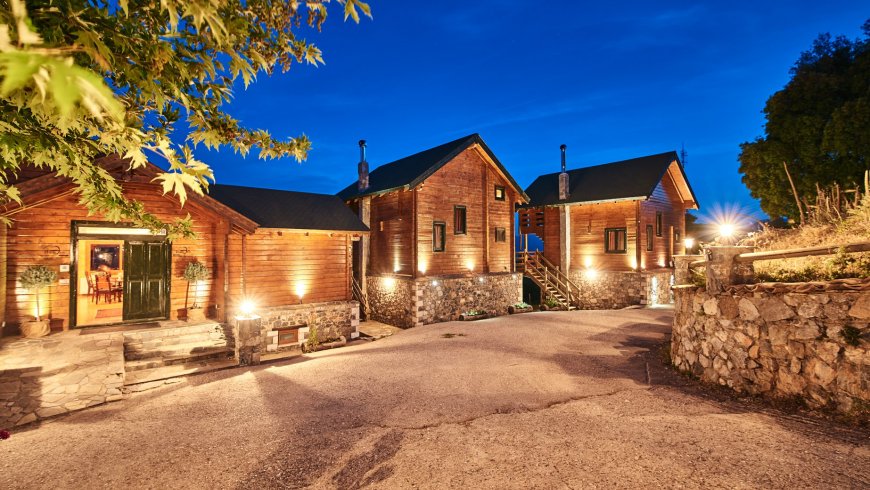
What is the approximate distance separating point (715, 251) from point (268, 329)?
42.1 ft

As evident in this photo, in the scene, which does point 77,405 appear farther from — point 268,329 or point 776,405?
point 776,405

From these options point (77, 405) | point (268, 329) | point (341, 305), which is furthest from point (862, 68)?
point (77, 405)

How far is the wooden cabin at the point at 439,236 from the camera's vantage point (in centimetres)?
1675

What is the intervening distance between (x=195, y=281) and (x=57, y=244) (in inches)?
133

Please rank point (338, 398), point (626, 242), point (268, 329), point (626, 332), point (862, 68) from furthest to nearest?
point (626, 242) → point (862, 68) → point (268, 329) → point (626, 332) → point (338, 398)

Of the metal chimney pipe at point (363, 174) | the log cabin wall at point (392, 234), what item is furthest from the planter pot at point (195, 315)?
the metal chimney pipe at point (363, 174)

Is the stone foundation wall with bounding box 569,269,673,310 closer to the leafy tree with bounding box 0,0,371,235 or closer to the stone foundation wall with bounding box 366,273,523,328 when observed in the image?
the stone foundation wall with bounding box 366,273,523,328

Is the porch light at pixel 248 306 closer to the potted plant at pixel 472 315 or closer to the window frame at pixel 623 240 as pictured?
the potted plant at pixel 472 315

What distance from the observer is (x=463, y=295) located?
58.1 ft

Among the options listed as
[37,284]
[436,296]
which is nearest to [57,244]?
[37,284]

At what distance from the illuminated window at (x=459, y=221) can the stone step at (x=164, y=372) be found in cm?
1100

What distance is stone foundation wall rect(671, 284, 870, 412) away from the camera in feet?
16.5

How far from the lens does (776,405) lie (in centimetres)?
564

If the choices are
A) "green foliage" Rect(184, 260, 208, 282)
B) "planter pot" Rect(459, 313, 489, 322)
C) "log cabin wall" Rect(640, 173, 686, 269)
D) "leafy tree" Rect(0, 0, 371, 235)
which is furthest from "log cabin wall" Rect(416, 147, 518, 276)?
"leafy tree" Rect(0, 0, 371, 235)
